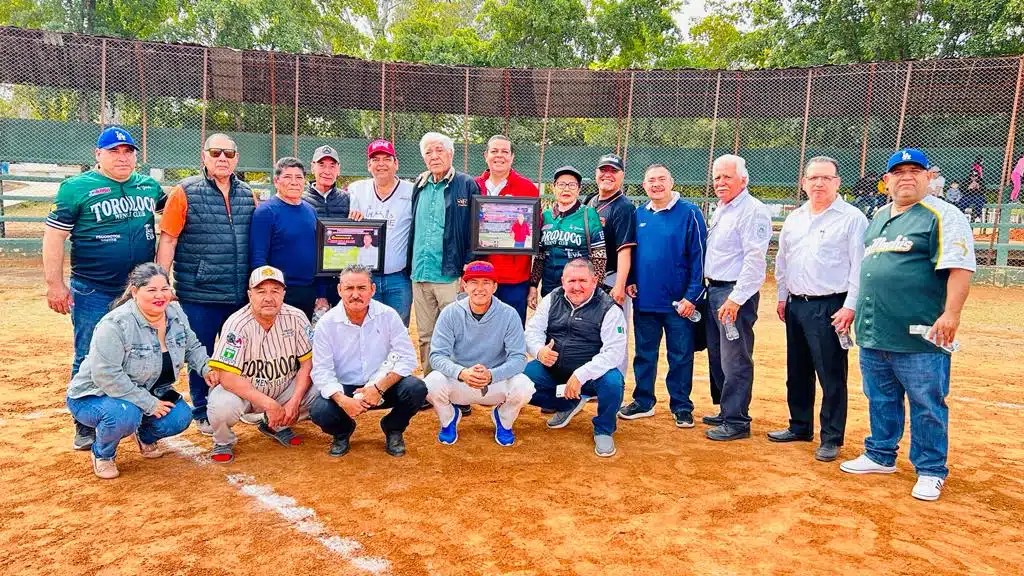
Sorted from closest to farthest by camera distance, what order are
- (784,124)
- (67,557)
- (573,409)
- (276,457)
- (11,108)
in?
(67,557), (276,457), (573,409), (784,124), (11,108)

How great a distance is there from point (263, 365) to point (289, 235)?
1.02 m

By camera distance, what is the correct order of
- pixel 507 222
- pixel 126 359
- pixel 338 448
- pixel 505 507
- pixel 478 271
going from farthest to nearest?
pixel 507 222
pixel 478 271
pixel 338 448
pixel 126 359
pixel 505 507

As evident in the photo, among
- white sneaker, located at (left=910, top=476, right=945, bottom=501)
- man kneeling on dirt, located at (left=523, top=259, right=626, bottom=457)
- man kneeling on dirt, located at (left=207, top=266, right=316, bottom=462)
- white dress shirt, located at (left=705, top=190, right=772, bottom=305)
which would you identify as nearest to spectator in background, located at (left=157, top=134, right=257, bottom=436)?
man kneeling on dirt, located at (left=207, top=266, right=316, bottom=462)

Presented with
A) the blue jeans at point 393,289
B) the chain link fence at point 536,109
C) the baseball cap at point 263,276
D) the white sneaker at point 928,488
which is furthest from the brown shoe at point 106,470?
the chain link fence at point 536,109

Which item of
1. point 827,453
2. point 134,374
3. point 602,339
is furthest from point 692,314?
point 134,374

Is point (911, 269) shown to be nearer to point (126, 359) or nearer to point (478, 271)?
point (478, 271)

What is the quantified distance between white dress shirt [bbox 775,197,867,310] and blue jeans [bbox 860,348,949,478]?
44cm

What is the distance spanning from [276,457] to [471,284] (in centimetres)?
177

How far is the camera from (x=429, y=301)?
19.2 feet

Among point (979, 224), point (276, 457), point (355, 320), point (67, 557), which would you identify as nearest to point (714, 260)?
point (355, 320)

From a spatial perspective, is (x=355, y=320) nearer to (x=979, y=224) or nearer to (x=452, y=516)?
(x=452, y=516)

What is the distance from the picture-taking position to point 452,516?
3867mm

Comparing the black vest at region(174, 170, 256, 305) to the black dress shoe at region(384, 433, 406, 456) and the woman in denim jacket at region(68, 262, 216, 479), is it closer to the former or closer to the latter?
the woman in denim jacket at region(68, 262, 216, 479)

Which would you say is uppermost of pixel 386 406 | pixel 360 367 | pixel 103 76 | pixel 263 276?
pixel 103 76
